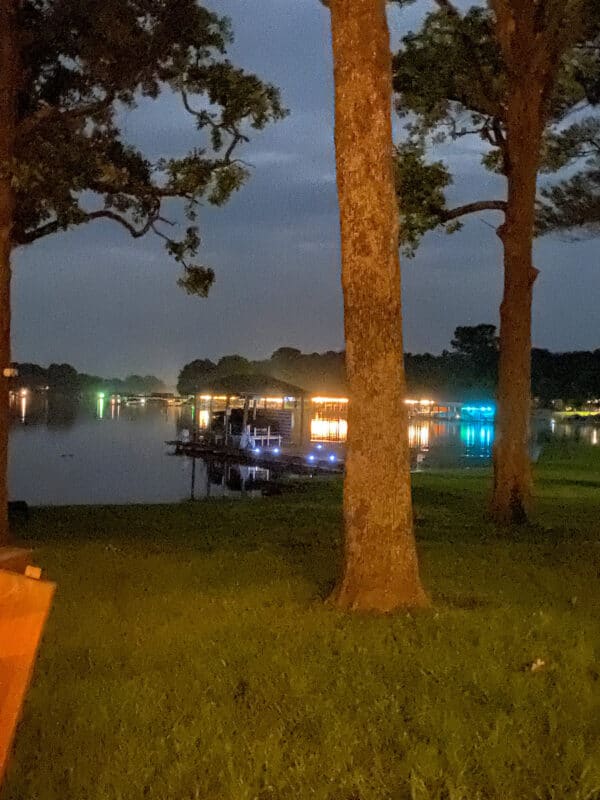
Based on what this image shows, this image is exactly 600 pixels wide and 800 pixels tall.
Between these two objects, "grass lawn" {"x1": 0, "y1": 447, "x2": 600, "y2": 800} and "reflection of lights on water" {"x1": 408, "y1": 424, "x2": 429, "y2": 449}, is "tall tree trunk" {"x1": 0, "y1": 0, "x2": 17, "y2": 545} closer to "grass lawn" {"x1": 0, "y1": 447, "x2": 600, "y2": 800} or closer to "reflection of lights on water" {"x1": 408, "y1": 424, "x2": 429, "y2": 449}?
"grass lawn" {"x1": 0, "y1": 447, "x2": 600, "y2": 800}

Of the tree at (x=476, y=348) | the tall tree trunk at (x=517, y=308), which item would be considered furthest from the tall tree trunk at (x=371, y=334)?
the tree at (x=476, y=348)

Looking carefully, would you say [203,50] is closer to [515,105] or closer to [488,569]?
[515,105]

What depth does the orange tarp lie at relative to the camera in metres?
3.62

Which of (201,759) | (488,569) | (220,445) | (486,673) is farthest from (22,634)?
(220,445)

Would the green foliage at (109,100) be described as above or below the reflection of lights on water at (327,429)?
above

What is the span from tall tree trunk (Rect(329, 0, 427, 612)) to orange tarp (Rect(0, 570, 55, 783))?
3.86 m

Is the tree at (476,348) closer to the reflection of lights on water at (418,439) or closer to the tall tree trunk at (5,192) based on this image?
the reflection of lights on water at (418,439)

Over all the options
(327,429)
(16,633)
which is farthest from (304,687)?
(327,429)

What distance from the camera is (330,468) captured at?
35.1m

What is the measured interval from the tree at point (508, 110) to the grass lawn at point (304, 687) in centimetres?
432

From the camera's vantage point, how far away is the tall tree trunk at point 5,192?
11484 millimetres

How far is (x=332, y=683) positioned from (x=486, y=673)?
0.91 metres

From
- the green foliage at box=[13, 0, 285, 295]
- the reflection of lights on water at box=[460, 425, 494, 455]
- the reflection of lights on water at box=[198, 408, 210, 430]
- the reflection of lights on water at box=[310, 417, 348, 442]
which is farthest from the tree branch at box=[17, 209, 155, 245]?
the reflection of lights on water at box=[198, 408, 210, 430]

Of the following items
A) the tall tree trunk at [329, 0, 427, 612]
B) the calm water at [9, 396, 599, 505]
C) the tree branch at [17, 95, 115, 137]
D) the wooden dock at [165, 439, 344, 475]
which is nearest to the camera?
the tall tree trunk at [329, 0, 427, 612]
